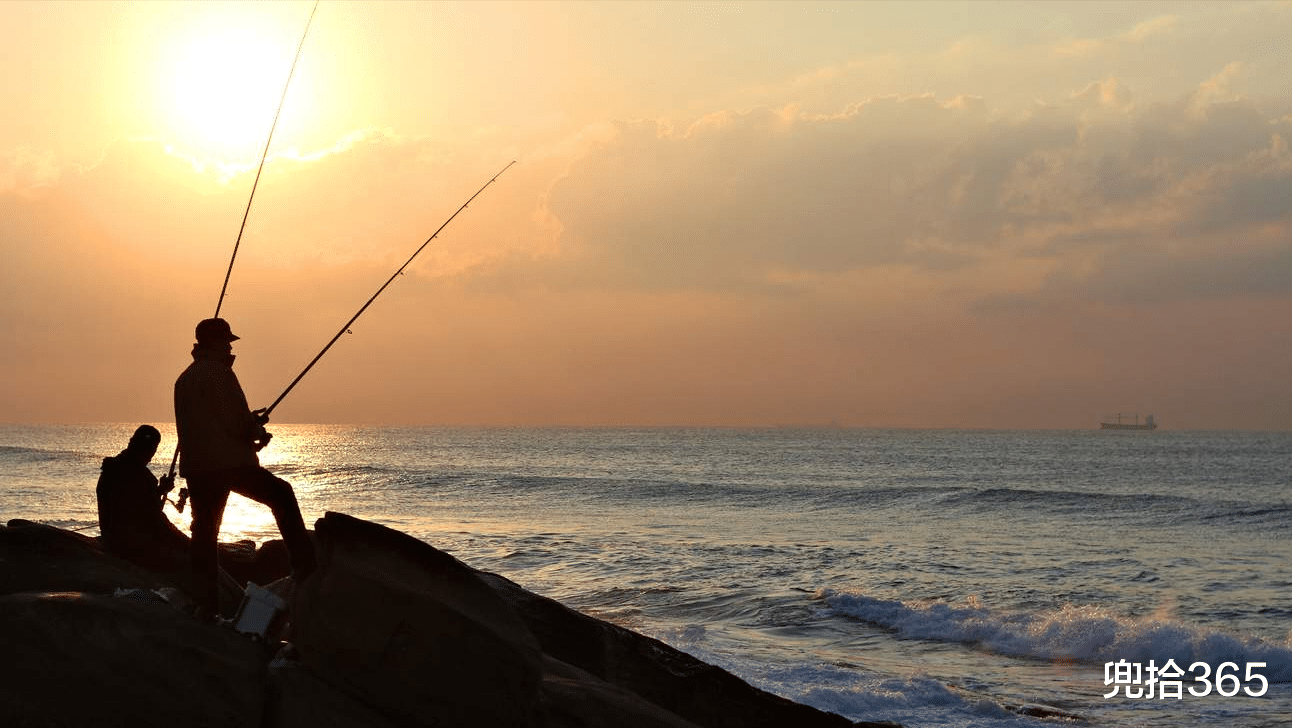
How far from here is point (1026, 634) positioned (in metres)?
13.6

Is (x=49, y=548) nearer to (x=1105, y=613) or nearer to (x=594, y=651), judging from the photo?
(x=594, y=651)

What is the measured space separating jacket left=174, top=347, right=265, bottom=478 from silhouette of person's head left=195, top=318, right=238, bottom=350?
0.13 metres

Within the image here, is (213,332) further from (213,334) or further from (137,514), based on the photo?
(137,514)

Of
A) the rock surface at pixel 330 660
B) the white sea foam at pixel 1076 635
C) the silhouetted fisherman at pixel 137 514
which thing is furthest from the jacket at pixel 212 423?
the white sea foam at pixel 1076 635

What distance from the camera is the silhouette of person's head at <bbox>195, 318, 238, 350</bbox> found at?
593 cm

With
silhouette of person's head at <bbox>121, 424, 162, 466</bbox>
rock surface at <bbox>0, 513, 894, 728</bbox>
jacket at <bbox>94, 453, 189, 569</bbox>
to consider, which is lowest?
rock surface at <bbox>0, 513, 894, 728</bbox>

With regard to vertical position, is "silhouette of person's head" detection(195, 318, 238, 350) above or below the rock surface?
above

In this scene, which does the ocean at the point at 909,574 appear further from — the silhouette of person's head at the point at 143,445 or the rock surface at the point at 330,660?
the silhouette of person's head at the point at 143,445

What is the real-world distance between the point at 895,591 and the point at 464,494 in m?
24.7

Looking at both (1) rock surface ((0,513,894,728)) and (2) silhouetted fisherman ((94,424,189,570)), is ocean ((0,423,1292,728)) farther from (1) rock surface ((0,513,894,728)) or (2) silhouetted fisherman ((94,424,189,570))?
(2) silhouetted fisherman ((94,424,189,570))

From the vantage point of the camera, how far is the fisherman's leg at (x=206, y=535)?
5871 millimetres

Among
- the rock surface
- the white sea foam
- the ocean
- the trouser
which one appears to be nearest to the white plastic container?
the rock surface

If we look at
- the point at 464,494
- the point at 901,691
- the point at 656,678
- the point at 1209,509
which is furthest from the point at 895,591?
the point at 464,494

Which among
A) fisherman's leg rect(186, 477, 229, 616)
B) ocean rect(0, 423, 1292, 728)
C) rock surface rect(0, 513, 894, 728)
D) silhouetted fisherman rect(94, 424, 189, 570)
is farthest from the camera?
ocean rect(0, 423, 1292, 728)
